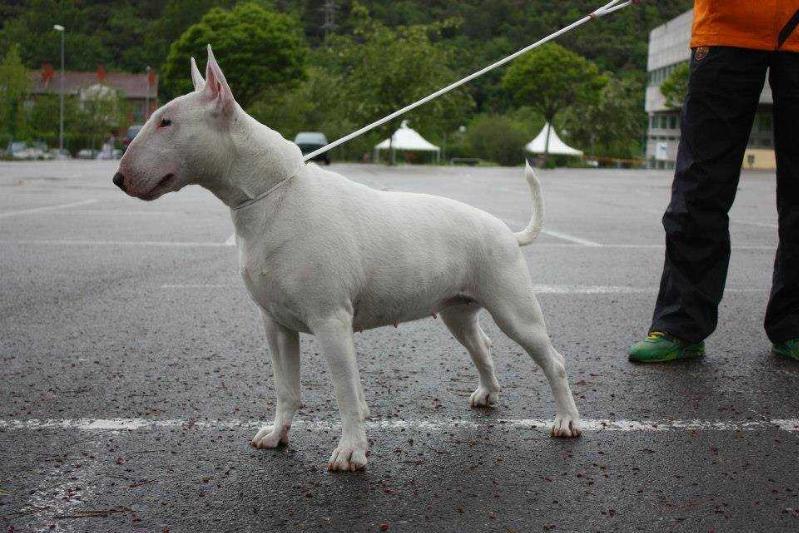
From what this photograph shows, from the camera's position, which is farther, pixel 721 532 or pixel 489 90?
pixel 489 90

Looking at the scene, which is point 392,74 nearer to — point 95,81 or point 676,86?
point 676,86

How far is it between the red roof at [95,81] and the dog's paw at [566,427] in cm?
10367

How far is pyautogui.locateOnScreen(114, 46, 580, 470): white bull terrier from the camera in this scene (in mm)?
2854

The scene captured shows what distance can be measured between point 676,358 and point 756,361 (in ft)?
1.27

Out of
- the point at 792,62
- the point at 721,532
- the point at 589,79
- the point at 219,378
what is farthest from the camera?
the point at 589,79

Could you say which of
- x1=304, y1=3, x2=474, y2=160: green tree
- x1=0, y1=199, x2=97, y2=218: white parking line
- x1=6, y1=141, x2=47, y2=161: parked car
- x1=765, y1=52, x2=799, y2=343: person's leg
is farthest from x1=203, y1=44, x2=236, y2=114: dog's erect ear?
x1=6, y1=141, x2=47, y2=161: parked car

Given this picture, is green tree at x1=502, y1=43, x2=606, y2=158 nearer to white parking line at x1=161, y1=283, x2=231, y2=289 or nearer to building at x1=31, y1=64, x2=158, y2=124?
building at x1=31, y1=64, x2=158, y2=124

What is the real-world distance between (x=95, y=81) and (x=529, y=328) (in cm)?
10752

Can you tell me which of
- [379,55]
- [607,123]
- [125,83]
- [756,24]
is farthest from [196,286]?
[125,83]

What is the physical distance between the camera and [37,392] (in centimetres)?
376

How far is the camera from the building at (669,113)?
6600 centimetres

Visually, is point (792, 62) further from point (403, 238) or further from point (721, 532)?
point (721, 532)

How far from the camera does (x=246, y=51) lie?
7362cm

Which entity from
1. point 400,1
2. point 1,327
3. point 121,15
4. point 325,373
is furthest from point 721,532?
point 121,15
